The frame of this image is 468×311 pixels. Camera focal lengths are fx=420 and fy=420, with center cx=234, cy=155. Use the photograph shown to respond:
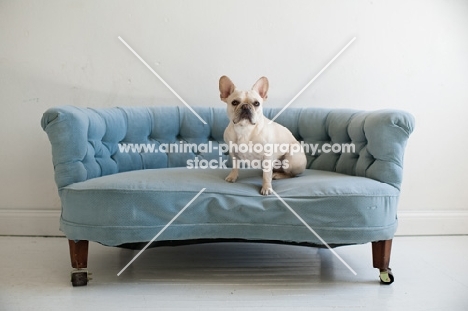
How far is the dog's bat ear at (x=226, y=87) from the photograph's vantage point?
210 centimetres

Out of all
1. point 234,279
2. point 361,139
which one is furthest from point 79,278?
point 361,139

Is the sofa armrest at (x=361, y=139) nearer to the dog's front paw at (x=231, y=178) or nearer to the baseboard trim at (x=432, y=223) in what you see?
the dog's front paw at (x=231, y=178)

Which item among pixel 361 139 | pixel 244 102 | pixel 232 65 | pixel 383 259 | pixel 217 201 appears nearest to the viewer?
pixel 217 201

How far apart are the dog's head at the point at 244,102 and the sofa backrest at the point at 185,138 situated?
0.42 meters

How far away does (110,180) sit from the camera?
183 centimetres

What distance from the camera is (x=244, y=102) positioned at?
2000 mm

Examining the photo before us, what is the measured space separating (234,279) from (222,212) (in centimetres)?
37

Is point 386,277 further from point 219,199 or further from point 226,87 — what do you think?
point 226,87

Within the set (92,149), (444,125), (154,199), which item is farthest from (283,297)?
(444,125)

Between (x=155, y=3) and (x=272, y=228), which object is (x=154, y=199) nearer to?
(x=272, y=228)

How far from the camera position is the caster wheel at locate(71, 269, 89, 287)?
6.07 feet

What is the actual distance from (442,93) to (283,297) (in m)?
1.91

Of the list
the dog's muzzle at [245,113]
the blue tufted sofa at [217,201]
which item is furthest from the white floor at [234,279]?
the dog's muzzle at [245,113]

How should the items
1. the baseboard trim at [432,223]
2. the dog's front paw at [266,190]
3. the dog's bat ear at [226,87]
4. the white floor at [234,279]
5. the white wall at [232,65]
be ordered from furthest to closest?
the baseboard trim at [432,223], the white wall at [232,65], the dog's bat ear at [226,87], the dog's front paw at [266,190], the white floor at [234,279]
